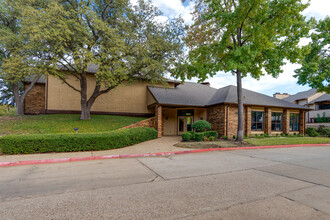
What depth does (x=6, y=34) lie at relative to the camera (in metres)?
16.4

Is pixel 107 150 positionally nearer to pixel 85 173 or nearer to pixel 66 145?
pixel 66 145

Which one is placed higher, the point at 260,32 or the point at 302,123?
the point at 260,32

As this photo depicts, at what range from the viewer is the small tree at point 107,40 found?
40.3ft

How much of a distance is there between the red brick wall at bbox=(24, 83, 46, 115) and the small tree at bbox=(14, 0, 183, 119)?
28.9 ft

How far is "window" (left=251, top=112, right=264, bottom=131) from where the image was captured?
1817cm

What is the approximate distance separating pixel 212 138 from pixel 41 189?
485 inches

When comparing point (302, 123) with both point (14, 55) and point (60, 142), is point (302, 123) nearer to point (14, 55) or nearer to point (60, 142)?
point (60, 142)

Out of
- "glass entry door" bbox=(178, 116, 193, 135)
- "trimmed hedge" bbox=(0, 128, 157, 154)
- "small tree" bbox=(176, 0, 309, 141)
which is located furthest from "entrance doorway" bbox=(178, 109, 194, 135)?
"trimmed hedge" bbox=(0, 128, 157, 154)

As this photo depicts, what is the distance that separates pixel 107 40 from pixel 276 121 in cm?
2031

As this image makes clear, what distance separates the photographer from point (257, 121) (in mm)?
18344

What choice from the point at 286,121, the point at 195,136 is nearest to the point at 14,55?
the point at 195,136

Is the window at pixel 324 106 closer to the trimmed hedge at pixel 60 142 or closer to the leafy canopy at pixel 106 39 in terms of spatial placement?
the leafy canopy at pixel 106 39

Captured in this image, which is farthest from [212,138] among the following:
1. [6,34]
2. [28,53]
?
[6,34]

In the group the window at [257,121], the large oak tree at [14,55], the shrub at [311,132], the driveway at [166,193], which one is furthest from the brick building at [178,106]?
the driveway at [166,193]
